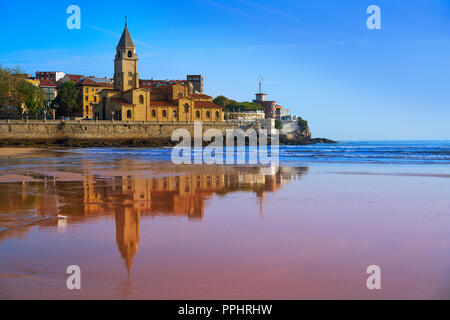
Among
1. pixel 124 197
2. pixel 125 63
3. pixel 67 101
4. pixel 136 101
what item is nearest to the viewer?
pixel 124 197

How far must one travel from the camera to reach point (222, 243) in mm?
7516

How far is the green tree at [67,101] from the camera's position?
245ft

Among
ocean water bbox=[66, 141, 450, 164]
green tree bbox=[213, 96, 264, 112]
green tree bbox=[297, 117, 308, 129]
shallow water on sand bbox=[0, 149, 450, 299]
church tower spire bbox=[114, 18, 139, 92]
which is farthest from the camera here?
green tree bbox=[297, 117, 308, 129]

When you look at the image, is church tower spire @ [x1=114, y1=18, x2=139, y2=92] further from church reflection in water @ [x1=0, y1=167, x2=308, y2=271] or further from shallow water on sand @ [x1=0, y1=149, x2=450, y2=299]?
shallow water on sand @ [x1=0, y1=149, x2=450, y2=299]

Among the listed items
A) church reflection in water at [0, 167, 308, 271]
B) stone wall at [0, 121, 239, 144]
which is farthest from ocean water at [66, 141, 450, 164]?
church reflection in water at [0, 167, 308, 271]

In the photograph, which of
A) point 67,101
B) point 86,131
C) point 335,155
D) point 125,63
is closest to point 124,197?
point 335,155

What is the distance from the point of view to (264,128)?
8831cm

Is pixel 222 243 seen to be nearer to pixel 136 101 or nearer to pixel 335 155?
pixel 335 155

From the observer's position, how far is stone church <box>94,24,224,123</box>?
6988 centimetres

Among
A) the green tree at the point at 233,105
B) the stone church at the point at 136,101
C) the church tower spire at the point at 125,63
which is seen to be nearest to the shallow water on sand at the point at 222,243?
the stone church at the point at 136,101

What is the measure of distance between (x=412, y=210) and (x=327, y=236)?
12.7 feet

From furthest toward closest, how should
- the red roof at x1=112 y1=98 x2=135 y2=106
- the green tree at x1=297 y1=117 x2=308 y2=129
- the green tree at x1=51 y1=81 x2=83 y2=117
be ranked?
the green tree at x1=297 y1=117 x2=308 y2=129
the green tree at x1=51 y1=81 x2=83 y2=117
the red roof at x1=112 y1=98 x2=135 y2=106

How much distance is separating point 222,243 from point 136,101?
6510 centimetres
